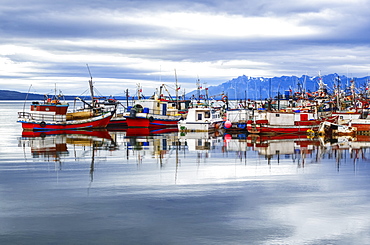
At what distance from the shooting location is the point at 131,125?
6488 cm

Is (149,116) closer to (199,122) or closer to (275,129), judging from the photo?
(199,122)

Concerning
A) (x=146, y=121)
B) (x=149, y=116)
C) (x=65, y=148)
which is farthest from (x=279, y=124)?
(x=65, y=148)

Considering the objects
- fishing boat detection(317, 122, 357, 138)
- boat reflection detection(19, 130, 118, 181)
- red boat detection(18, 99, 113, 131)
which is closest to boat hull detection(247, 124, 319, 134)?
fishing boat detection(317, 122, 357, 138)

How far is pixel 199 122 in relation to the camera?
59406mm

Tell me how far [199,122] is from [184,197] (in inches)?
1545

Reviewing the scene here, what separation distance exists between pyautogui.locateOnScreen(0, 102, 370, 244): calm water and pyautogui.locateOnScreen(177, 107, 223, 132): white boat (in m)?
23.1

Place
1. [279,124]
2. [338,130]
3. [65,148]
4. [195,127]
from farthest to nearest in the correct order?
[195,127] < [279,124] < [338,130] < [65,148]

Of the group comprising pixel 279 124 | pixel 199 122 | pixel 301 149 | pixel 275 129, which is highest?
pixel 199 122

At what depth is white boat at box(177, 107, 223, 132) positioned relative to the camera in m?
59.4

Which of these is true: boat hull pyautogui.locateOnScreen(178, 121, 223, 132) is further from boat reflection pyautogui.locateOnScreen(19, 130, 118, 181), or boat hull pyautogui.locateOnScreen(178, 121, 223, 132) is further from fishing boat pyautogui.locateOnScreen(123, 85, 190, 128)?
boat reflection pyautogui.locateOnScreen(19, 130, 118, 181)

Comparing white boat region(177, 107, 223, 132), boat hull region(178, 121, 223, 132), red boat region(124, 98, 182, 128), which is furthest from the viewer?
red boat region(124, 98, 182, 128)

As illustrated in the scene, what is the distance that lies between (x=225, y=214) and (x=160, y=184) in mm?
6081

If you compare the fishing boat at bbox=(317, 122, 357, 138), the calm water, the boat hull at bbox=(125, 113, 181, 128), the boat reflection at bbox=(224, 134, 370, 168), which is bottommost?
the calm water

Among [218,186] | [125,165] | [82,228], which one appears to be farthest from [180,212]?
[125,165]
